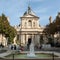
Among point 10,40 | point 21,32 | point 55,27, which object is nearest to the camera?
point 55,27

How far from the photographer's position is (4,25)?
70.1 meters

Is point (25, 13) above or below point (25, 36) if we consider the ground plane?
above

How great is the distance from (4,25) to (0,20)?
1.78m

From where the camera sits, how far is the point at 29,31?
110m

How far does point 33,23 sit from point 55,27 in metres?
43.2

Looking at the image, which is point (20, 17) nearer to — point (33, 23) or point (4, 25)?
point (33, 23)

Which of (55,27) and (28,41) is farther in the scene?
(28,41)

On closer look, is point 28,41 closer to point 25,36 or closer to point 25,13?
point 25,36

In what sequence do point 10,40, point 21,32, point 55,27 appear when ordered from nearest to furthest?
point 55,27
point 10,40
point 21,32

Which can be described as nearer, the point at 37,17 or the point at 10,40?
the point at 10,40

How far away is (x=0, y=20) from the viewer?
69.4 meters

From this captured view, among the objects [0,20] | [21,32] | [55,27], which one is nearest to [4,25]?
[0,20]

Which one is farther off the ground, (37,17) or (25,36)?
(37,17)

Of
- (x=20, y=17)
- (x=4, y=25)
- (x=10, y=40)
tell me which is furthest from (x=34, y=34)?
(x=4, y=25)
